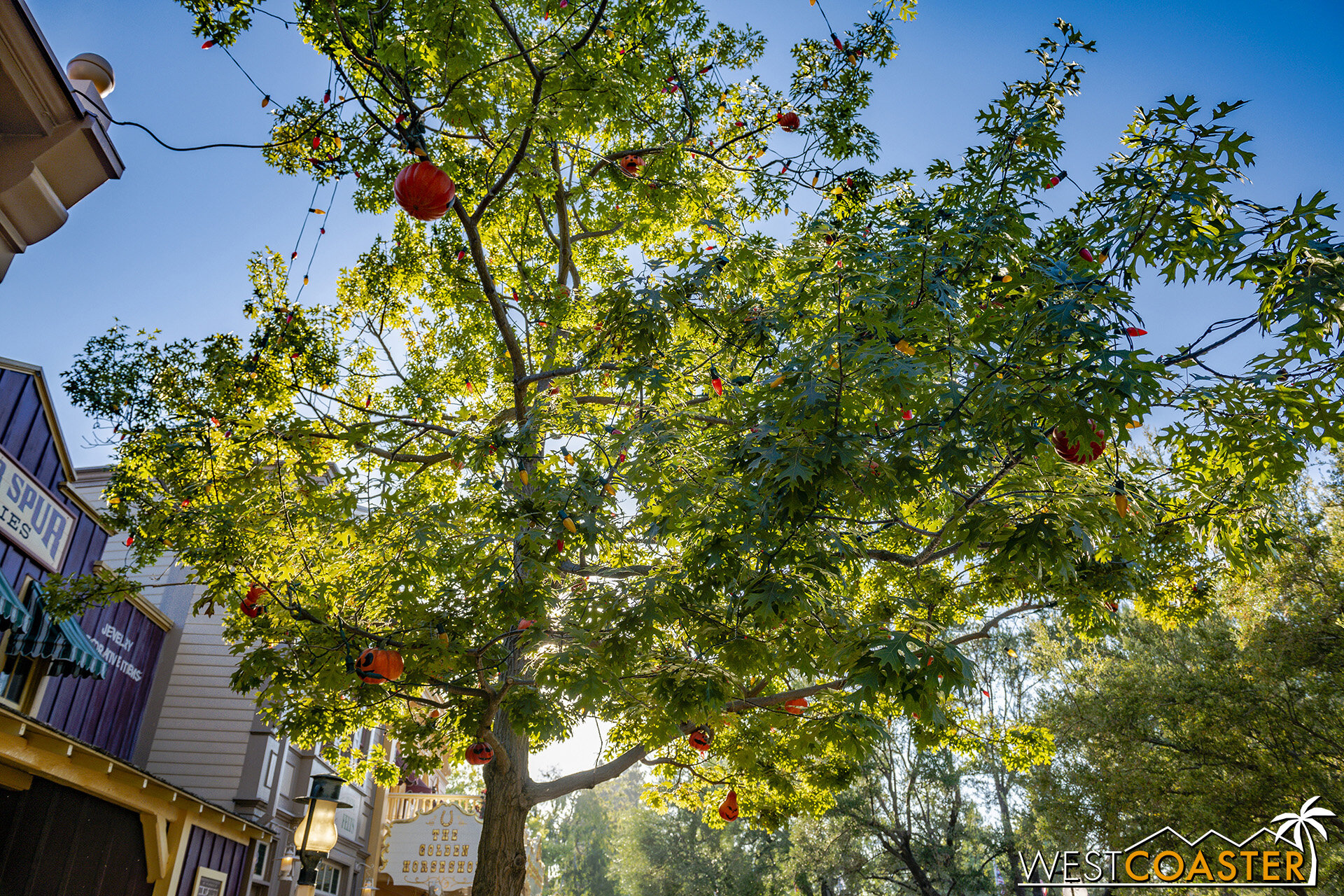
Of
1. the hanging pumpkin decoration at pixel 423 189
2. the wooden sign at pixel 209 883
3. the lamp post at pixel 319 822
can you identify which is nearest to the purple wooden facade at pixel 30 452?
the lamp post at pixel 319 822

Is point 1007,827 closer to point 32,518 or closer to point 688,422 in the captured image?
point 688,422

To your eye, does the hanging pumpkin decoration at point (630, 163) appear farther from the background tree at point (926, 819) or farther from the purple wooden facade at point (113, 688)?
the background tree at point (926, 819)

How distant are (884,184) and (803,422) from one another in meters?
5.94

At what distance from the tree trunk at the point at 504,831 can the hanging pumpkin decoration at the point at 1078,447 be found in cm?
663

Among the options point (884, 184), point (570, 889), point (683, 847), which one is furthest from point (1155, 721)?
point (570, 889)

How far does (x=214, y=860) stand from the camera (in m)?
10.8

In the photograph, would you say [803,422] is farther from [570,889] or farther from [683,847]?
[570,889]

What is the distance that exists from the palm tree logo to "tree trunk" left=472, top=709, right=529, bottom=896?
12.8 metres

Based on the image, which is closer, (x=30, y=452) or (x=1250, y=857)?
(x=30, y=452)

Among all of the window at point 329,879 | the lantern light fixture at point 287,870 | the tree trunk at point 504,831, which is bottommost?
the window at point 329,879

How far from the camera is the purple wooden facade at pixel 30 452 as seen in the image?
843cm

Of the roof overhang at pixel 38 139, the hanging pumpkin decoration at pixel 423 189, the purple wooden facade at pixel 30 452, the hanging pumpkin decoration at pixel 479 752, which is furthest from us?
the purple wooden facade at pixel 30 452

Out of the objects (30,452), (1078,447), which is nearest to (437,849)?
(30,452)

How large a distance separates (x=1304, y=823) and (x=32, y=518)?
793 inches
